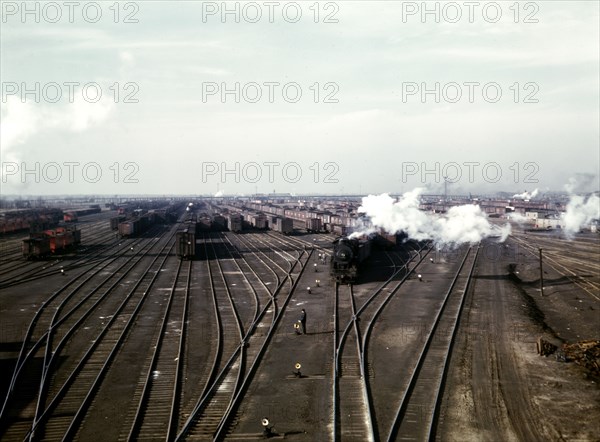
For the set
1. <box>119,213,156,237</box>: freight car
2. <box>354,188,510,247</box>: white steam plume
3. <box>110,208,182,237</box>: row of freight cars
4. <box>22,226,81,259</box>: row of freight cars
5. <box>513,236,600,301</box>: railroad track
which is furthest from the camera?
<box>110,208,182,237</box>: row of freight cars

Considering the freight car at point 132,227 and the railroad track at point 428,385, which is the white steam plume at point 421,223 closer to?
the railroad track at point 428,385

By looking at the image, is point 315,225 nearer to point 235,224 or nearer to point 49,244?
point 235,224

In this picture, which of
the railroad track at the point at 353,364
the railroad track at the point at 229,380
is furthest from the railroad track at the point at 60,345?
the railroad track at the point at 353,364

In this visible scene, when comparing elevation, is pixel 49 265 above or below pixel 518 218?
below

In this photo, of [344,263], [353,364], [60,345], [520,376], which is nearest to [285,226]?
[344,263]

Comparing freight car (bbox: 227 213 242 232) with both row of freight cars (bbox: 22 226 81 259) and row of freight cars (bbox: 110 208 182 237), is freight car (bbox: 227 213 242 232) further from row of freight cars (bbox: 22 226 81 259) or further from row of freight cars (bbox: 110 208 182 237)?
row of freight cars (bbox: 22 226 81 259)

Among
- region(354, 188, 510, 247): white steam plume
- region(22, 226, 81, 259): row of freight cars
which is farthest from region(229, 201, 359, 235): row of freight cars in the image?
region(22, 226, 81, 259): row of freight cars
